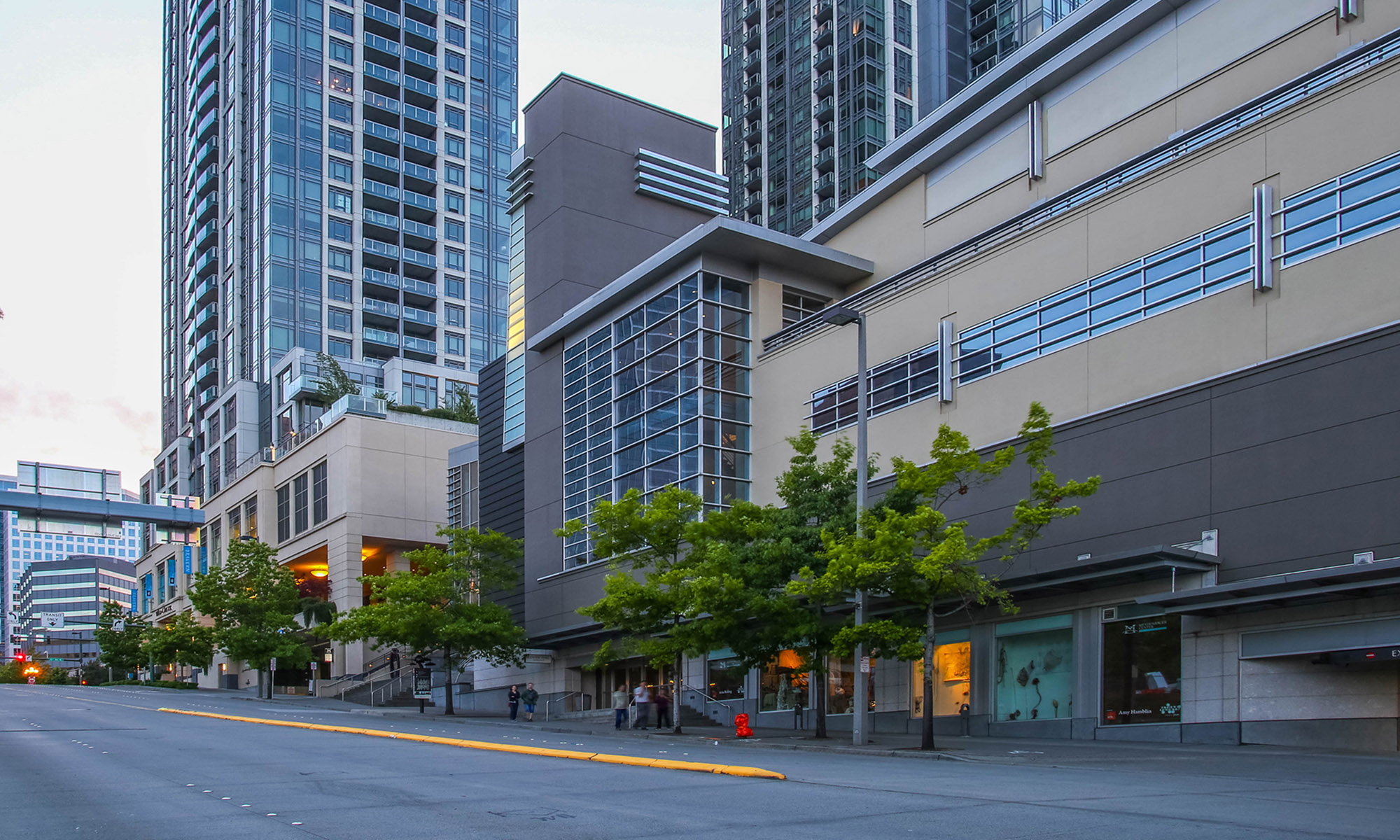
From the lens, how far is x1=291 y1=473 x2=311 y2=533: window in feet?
267

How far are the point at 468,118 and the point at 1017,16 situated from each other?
51571mm

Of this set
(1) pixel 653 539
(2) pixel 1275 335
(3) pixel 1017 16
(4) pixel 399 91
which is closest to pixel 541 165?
(1) pixel 653 539

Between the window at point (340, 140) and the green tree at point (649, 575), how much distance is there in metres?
80.2

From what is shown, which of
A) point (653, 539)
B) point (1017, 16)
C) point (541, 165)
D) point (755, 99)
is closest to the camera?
point (653, 539)

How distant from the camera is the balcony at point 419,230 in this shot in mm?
108750

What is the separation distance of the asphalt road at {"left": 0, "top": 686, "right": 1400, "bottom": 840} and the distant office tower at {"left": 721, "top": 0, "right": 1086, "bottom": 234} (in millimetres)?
73332

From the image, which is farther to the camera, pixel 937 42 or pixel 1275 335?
pixel 937 42

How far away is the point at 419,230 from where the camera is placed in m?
109

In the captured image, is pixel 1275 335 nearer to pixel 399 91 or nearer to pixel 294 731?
pixel 294 731

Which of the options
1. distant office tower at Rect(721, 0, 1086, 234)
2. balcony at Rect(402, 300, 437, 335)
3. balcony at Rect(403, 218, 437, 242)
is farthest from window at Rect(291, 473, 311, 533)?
distant office tower at Rect(721, 0, 1086, 234)

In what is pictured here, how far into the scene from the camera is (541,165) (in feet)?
168

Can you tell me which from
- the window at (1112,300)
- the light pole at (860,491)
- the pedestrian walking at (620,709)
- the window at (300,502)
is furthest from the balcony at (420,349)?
the light pole at (860,491)

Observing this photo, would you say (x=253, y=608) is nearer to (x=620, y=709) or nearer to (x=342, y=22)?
(x=620, y=709)

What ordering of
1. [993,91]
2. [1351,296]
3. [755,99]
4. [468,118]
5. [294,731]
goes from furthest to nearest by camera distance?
1. [468,118]
2. [755,99]
3. [993,91]
4. [294,731]
5. [1351,296]
